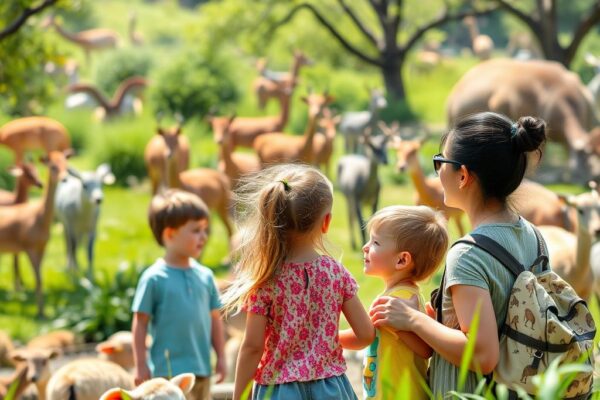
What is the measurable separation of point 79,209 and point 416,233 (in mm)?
9371

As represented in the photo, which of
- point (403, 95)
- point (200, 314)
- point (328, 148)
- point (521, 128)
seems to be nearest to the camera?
point (521, 128)

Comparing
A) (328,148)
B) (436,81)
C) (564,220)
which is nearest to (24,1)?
(564,220)

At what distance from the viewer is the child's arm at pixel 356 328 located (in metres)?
3.85

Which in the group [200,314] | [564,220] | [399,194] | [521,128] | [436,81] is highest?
[521,128]

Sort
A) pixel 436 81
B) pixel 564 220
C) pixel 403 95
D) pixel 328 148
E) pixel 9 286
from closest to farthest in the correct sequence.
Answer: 1. pixel 564 220
2. pixel 9 286
3. pixel 328 148
4. pixel 403 95
5. pixel 436 81

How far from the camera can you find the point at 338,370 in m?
4.02

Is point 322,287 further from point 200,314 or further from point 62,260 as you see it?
point 62,260

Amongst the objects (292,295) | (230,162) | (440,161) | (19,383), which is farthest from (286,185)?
(230,162)

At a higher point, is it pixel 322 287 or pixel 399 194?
pixel 322 287

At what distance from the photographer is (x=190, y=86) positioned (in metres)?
22.1

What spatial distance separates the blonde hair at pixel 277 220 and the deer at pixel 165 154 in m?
9.12

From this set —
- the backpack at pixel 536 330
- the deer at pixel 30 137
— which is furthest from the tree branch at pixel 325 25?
the backpack at pixel 536 330

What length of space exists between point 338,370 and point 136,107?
69.5 feet

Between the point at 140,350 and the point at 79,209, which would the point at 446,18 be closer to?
the point at 79,209
